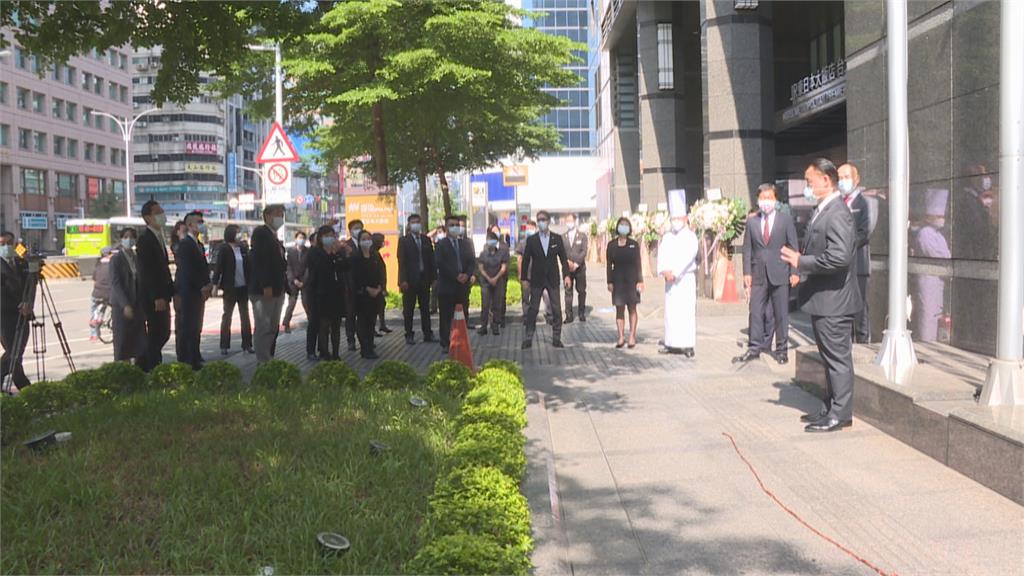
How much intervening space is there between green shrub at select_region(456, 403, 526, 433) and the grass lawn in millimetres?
219

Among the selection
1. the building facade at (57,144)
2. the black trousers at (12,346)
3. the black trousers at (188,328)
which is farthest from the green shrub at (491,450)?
the building facade at (57,144)

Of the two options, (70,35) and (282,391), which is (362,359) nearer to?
(282,391)

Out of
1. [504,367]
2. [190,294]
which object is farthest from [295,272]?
[504,367]

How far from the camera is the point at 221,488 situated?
508 cm

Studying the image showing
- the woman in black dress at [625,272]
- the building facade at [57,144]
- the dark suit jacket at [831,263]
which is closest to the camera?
the dark suit jacket at [831,263]

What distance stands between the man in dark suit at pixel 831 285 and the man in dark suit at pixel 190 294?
24.2 feet

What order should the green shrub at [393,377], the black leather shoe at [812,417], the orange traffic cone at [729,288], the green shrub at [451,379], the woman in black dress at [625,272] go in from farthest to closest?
the orange traffic cone at [729,288]
the woman in black dress at [625,272]
the green shrub at [393,377]
the green shrub at [451,379]
the black leather shoe at [812,417]

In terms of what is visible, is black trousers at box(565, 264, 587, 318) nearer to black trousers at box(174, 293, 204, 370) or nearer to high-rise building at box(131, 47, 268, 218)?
black trousers at box(174, 293, 204, 370)

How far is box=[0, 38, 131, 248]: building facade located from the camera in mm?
65938

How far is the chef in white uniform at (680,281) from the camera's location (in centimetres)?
1162

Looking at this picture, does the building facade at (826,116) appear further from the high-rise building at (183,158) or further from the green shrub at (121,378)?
the high-rise building at (183,158)

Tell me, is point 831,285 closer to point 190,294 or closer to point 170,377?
point 170,377

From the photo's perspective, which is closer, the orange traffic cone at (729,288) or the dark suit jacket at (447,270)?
the dark suit jacket at (447,270)

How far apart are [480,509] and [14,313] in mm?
7747
